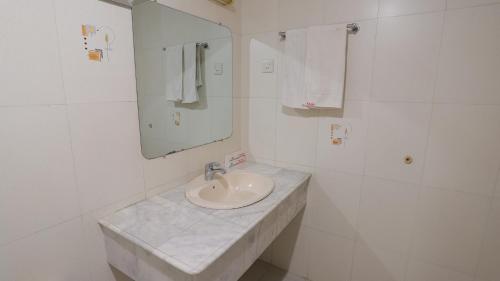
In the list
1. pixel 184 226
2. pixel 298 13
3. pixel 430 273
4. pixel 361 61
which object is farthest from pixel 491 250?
pixel 298 13

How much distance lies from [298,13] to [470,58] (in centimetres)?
89

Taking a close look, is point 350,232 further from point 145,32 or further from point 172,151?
point 145,32

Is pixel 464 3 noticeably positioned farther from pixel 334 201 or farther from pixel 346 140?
pixel 334 201

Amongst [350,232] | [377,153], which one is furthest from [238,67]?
[350,232]

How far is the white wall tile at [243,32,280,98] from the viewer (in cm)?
165

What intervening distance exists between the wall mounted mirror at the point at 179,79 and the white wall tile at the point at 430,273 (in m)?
1.37

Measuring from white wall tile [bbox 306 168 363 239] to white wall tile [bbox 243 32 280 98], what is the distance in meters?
0.64

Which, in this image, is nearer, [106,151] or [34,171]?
[34,171]

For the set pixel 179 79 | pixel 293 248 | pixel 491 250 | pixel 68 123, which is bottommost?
pixel 293 248

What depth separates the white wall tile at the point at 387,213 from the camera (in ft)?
4.61

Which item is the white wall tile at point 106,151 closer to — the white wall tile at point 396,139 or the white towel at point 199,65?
the white towel at point 199,65

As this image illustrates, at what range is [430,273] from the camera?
4.64 ft

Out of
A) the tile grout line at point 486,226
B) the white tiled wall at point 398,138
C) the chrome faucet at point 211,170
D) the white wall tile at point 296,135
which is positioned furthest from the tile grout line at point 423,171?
the chrome faucet at point 211,170

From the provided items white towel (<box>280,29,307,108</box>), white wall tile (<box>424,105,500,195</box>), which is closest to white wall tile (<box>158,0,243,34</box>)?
white towel (<box>280,29,307,108</box>)
